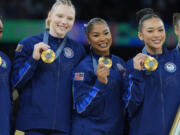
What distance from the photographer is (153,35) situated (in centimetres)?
374

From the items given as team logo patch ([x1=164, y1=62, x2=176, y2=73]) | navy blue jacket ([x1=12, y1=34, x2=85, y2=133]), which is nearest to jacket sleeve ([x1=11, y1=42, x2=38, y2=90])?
navy blue jacket ([x1=12, y1=34, x2=85, y2=133])

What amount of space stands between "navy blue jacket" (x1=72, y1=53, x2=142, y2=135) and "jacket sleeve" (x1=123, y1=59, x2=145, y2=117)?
5cm

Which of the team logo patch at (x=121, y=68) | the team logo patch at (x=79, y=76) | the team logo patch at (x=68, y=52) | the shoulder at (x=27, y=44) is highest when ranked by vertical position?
the shoulder at (x=27, y=44)

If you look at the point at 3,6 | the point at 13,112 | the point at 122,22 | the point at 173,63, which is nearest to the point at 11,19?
the point at 3,6

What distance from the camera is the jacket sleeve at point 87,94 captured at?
3.62 metres

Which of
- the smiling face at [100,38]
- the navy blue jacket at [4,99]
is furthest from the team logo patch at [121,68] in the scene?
the navy blue jacket at [4,99]

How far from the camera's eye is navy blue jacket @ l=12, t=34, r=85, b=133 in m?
3.66

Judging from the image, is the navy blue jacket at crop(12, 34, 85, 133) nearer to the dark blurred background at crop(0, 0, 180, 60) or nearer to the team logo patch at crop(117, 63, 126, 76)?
the team logo patch at crop(117, 63, 126, 76)

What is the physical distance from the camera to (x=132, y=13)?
973 centimetres

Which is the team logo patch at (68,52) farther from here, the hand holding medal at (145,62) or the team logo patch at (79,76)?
the hand holding medal at (145,62)

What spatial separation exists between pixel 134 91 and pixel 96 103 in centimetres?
37

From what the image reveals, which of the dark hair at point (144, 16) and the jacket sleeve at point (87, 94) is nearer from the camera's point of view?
the jacket sleeve at point (87, 94)

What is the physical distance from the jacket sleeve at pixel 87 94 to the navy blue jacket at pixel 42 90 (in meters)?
0.10

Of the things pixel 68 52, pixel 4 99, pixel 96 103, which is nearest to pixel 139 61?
pixel 96 103
